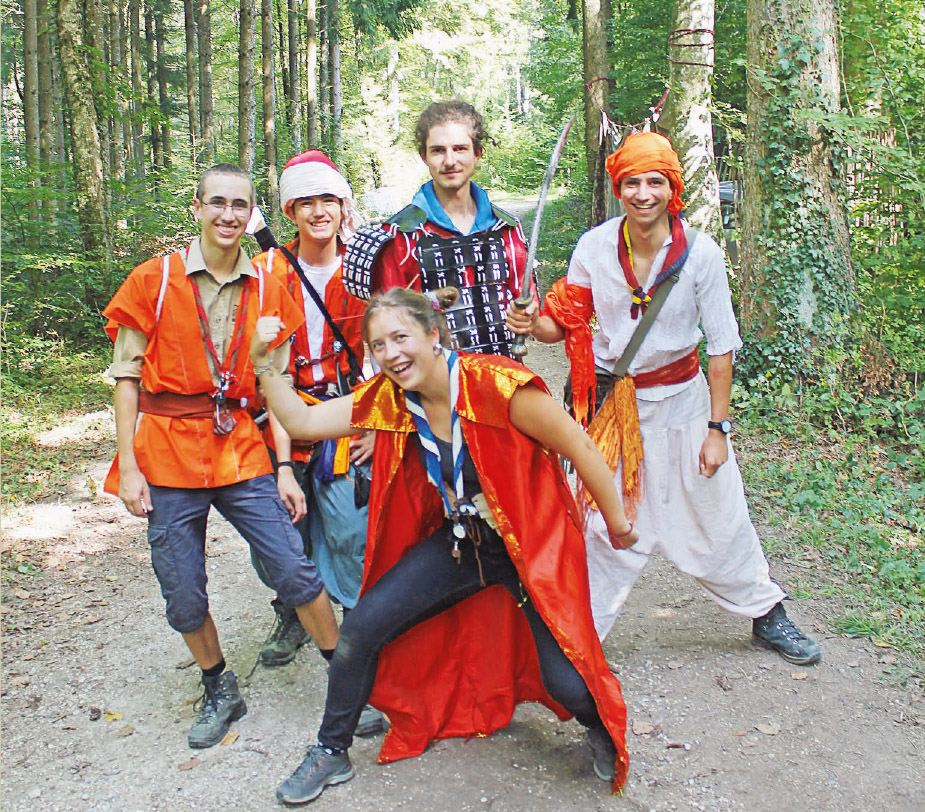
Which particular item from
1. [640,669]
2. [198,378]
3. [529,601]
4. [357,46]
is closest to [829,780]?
[640,669]

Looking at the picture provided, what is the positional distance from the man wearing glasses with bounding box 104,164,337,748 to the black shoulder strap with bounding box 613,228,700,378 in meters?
1.37

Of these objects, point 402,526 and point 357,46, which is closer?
point 402,526

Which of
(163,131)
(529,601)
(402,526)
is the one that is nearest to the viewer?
(529,601)

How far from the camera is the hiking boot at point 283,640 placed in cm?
406

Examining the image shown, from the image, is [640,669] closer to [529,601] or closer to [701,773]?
[701,773]

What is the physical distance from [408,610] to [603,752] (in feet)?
2.73

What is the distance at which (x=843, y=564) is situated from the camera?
4938mm

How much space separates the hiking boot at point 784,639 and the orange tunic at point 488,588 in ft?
4.08

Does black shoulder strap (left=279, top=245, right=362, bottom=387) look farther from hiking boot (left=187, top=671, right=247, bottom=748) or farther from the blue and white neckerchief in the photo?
hiking boot (left=187, top=671, right=247, bottom=748)

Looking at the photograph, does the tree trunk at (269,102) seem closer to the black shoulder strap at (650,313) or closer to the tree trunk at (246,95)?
the tree trunk at (246,95)

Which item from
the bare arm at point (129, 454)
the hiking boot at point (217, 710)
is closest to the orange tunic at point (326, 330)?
the bare arm at point (129, 454)

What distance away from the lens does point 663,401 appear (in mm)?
3736

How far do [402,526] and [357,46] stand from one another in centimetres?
2895

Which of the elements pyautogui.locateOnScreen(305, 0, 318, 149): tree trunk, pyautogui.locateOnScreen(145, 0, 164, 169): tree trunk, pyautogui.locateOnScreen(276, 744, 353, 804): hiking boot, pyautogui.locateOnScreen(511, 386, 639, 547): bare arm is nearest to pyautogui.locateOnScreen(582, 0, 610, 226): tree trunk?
pyautogui.locateOnScreen(305, 0, 318, 149): tree trunk
